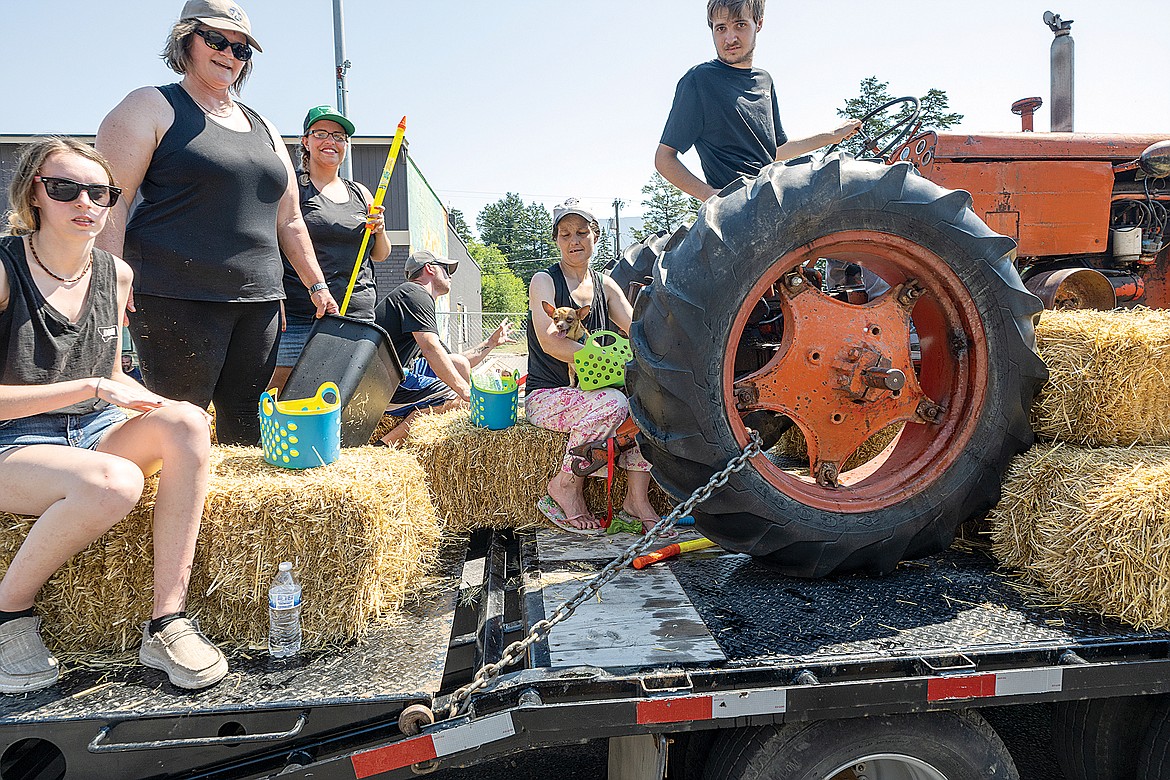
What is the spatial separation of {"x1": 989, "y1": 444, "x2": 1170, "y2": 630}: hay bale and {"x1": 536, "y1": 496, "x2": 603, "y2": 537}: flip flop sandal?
1.45m

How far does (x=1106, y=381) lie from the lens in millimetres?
2482

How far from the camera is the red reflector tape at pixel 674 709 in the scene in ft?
5.80

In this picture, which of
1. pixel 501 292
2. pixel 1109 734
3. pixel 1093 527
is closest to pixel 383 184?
pixel 1093 527

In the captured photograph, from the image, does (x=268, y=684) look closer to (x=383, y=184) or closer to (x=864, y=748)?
(x=864, y=748)

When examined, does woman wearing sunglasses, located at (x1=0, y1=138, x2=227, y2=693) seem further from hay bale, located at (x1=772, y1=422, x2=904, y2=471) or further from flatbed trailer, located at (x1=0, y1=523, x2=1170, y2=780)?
hay bale, located at (x1=772, y1=422, x2=904, y2=471)

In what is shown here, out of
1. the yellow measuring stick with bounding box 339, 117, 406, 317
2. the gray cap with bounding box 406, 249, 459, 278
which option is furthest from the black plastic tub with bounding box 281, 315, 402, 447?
the gray cap with bounding box 406, 249, 459, 278

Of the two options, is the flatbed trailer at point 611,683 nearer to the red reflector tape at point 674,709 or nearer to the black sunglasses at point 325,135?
the red reflector tape at point 674,709

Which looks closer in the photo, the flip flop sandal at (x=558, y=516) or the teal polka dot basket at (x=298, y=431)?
the teal polka dot basket at (x=298, y=431)

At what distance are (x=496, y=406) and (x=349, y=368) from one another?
79 cm

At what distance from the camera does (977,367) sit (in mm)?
2455

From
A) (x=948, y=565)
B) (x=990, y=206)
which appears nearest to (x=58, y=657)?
(x=948, y=565)

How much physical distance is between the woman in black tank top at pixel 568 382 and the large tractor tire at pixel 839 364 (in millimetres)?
797

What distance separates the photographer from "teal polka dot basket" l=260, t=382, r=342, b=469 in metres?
2.36

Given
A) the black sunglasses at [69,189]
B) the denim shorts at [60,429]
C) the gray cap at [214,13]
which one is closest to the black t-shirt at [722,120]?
the gray cap at [214,13]
